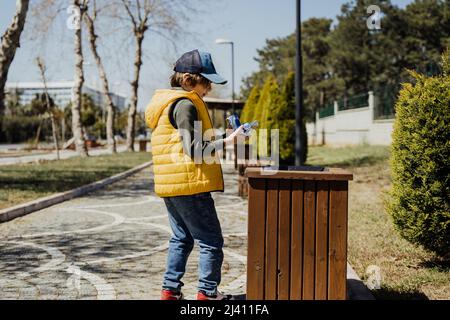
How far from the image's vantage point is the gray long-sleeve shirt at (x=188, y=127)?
3609mm

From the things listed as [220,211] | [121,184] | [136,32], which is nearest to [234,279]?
[220,211]

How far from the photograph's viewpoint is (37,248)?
632 cm

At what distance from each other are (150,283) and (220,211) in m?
4.95

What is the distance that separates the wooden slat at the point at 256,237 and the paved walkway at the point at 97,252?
103 cm

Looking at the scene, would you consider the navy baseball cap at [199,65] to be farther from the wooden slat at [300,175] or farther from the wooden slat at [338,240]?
the wooden slat at [338,240]

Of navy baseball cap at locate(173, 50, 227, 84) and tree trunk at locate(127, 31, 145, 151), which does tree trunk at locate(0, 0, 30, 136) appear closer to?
navy baseball cap at locate(173, 50, 227, 84)

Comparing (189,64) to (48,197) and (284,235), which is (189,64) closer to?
(284,235)

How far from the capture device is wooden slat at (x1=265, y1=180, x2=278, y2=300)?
3.58m

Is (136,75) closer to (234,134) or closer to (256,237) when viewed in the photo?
(234,134)

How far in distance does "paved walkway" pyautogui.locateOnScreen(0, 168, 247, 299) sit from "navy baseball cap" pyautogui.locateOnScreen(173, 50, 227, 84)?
182cm

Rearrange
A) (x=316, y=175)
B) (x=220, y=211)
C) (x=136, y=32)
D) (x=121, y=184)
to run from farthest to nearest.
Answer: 1. (x=136, y=32)
2. (x=121, y=184)
3. (x=220, y=211)
4. (x=316, y=175)

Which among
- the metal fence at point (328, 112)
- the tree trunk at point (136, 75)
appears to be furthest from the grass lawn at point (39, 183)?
the metal fence at point (328, 112)

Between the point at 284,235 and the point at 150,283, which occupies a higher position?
the point at 284,235

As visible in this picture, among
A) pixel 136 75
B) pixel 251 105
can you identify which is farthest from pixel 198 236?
pixel 136 75
